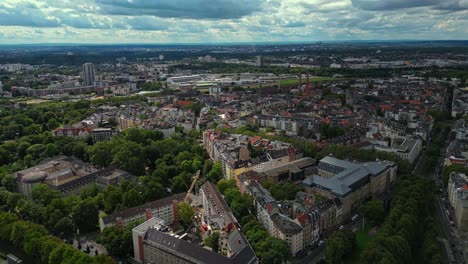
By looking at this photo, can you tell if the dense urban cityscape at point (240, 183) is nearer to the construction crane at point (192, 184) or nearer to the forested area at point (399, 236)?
the forested area at point (399, 236)

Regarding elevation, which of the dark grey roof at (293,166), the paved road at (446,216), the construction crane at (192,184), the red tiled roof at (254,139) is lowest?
the paved road at (446,216)

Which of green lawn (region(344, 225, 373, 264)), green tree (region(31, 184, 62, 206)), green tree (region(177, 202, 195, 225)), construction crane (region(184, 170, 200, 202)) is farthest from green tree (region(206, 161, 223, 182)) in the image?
green lawn (region(344, 225, 373, 264))

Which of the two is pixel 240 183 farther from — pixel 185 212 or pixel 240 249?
pixel 240 249

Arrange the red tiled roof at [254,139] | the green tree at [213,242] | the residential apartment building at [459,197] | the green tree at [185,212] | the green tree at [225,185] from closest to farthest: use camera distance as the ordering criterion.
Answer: the green tree at [213,242] < the residential apartment building at [459,197] < the green tree at [185,212] < the green tree at [225,185] < the red tiled roof at [254,139]

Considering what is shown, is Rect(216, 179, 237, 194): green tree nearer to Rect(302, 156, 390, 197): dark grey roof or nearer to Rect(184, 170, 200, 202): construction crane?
Rect(184, 170, 200, 202): construction crane

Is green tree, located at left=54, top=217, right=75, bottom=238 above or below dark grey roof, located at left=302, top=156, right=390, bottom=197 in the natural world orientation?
below

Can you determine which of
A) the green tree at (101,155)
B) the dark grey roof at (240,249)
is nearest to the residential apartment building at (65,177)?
the green tree at (101,155)

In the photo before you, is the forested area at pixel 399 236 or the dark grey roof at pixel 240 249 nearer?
the dark grey roof at pixel 240 249

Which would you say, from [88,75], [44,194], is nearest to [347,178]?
[44,194]

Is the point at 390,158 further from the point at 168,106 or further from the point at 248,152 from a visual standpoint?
the point at 168,106
